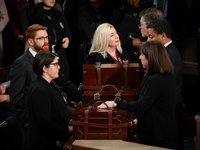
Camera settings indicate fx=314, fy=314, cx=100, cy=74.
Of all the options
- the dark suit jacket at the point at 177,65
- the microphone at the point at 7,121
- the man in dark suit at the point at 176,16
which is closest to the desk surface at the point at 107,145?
the dark suit jacket at the point at 177,65

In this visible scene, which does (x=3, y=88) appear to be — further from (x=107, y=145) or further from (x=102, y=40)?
(x=107, y=145)

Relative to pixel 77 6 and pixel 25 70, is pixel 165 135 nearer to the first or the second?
pixel 25 70

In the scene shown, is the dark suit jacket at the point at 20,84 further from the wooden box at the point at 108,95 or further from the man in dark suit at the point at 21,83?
the wooden box at the point at 108,95

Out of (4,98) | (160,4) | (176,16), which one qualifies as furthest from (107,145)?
(176,16)

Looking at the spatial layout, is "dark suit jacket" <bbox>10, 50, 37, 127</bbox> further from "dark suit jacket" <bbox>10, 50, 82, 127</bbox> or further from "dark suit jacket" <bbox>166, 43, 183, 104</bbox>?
"dark suit jacket" <bbox>166, 43, 183, 104</bbox>

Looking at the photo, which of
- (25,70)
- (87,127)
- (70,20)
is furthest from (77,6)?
(87,127)

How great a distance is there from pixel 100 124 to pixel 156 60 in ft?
2.62

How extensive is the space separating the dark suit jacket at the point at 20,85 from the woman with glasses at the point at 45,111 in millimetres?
706

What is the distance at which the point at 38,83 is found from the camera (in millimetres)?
2934

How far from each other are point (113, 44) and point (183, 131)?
1.46 meters

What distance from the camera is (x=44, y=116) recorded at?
2.83 m

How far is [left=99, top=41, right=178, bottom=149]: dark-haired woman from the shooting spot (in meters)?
2.93

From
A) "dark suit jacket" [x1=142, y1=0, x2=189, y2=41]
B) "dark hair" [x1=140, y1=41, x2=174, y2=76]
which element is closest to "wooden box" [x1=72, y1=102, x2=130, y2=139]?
"dark hair" [x1=140, y1=41, x2=174, y2=76]

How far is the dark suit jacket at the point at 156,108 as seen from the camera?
2.93 m
